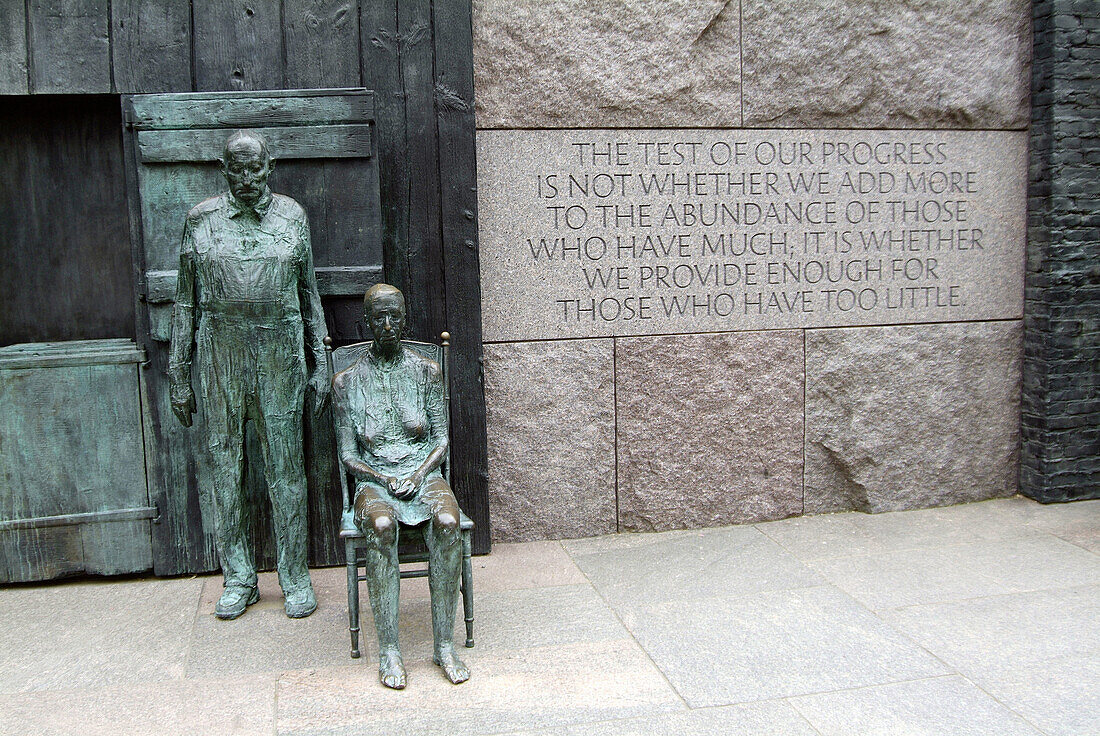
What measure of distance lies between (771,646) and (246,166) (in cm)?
300

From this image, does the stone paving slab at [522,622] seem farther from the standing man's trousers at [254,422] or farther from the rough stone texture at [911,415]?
the rough stone texture at [911,415]

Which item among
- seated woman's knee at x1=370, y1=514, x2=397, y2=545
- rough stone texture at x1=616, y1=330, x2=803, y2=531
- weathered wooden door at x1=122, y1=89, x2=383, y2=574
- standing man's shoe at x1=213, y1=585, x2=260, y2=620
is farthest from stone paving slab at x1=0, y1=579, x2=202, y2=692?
rough stone texture at x1=616, y1=330, x2=803, y2=531

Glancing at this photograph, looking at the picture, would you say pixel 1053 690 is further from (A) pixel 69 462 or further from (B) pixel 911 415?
(A) pixel 69 462

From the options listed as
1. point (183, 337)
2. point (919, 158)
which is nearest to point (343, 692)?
point (183, 337)

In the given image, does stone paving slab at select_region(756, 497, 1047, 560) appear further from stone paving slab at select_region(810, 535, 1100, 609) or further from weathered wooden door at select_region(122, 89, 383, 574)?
weathered wooden door at select_region(122, 89, 383, 574)

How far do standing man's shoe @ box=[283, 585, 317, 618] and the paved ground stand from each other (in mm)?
58

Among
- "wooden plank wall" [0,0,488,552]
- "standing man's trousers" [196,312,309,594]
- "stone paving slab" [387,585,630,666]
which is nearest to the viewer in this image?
"stone paving slab" [387,585,630,666]

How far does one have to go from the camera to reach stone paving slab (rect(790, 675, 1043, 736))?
3170 mm

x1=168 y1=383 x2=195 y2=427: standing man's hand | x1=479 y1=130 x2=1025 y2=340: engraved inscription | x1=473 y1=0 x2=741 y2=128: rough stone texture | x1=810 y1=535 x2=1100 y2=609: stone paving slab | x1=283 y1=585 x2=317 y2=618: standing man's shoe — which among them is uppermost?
x1=473 y1=0 x2=741 y2=128: rough stone texture

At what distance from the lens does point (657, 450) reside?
17.5 ft

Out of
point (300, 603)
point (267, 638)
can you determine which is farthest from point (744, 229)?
point (267, 638)

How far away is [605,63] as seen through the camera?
510cm

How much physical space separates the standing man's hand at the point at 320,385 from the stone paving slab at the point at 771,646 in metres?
1.72

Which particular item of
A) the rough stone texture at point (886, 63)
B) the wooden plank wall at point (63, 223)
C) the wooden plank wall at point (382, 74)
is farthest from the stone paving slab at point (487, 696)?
the rough stone texture at point (886, 63)
